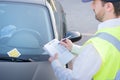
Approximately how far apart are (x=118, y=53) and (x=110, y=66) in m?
0.10

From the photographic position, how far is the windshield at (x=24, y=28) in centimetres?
450

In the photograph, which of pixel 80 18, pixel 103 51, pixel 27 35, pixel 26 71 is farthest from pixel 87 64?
pixel 80 18

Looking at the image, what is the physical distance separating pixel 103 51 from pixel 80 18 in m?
8.24

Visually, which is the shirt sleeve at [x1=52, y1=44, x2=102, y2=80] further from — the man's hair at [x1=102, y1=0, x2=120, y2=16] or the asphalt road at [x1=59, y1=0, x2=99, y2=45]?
the asphalt road at [x1=59, y1=0, x2=99, y2=45]

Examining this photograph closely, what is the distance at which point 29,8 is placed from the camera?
15.8ft

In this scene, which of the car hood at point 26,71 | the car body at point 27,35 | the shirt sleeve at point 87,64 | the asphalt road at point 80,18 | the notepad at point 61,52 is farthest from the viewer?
the asphalt road at point 80,18

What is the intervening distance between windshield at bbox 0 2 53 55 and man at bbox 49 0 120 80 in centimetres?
185

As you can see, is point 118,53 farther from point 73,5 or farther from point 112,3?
point 73,5

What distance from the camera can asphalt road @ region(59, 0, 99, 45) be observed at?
9.48 m

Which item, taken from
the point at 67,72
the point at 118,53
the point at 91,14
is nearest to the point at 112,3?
the point at 118,53

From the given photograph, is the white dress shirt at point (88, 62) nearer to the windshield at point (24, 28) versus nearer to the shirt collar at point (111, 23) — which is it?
the shirt collar at point (111, 23)

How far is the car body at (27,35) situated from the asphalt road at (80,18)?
373 centimetres

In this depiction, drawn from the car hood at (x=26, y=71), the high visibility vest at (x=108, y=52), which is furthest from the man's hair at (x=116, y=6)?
the car hood at (x=26, y=71)

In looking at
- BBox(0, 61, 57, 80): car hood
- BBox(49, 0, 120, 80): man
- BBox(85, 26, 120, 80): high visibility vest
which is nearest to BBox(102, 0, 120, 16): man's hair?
BBox(49, 0, 120, 80): man
